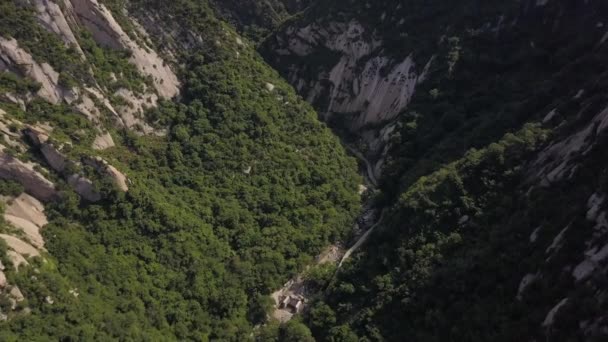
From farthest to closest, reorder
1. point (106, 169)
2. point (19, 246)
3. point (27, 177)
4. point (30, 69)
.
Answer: point (30, 69), point (106, 169), point (27, 177), point (19, 246)

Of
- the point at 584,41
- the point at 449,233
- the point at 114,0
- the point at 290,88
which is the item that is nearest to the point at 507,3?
the point at 584,41

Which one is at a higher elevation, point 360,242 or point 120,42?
point 360,242

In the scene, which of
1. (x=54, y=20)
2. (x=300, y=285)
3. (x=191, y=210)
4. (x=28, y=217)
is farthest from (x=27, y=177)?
(x=300, y=285)

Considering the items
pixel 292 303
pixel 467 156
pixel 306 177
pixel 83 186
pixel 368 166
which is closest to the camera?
pixel 83 186

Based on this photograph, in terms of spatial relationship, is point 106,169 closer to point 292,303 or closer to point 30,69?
point 30,69

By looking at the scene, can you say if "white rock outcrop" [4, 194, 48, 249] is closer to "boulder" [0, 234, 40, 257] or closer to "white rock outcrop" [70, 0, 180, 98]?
"boulder" [0, 234, 40, 257]

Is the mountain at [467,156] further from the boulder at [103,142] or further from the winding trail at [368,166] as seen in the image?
the boulder at [103,142]

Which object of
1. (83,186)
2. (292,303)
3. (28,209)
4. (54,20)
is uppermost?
(54,20)

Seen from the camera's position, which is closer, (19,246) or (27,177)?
(19,246)

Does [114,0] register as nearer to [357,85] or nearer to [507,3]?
[357,85]
